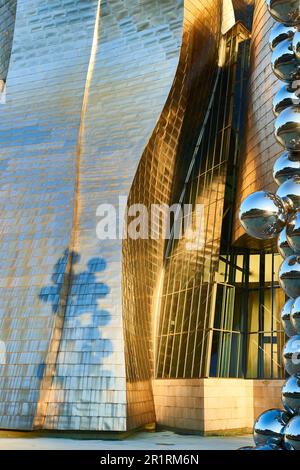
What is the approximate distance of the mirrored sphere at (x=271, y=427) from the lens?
421cm

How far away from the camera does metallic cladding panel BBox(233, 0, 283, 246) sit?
15.0 metres

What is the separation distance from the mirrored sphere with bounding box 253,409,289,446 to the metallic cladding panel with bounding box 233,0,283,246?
10.5m

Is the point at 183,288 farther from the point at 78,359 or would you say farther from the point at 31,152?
the point at 31,152

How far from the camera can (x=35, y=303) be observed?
45.4ft

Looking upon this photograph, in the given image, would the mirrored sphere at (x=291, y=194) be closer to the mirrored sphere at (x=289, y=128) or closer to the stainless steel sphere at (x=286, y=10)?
the mirrored sphere at (x=289, y=128)

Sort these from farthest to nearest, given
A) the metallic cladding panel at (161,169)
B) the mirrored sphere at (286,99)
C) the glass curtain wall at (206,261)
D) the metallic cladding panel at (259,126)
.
Result: 1. the glass curtain wall at (206,261)
2. the metallic cladding panel at (259,126)
3. the metallic cladding panel at (161,169)
4. the mirrored sphere at (286,99)

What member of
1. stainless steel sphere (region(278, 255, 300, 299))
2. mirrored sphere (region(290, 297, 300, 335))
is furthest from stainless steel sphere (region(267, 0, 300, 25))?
mirrored sphere (region(290, 297, 300, 335))

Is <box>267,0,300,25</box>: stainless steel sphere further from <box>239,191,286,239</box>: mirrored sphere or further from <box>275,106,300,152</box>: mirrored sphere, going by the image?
<box>239,191,286,239</box>: mirrored sphere

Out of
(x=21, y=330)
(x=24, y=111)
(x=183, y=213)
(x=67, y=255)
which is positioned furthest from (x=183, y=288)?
(x=24, y=111)

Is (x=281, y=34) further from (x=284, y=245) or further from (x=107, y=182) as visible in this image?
(x=107, y=182)

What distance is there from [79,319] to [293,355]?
982 centimetres

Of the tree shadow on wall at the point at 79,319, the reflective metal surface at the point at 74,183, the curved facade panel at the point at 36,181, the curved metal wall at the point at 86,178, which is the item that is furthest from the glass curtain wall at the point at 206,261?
the curved facade panel at the point at 36,181

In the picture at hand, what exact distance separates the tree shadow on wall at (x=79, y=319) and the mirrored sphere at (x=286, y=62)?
936cm

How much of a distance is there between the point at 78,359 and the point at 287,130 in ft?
32.1
